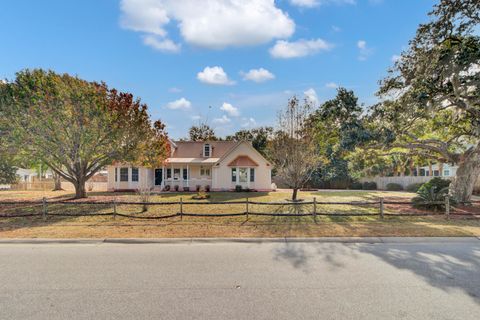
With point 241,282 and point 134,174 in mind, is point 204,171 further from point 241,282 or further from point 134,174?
point 241,282

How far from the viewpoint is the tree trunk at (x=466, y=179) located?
15.7 metres

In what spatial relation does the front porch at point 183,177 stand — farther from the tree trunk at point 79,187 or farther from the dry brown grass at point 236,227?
the dry brown grass at point 236,227

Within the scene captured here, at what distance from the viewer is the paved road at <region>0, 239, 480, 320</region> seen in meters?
4.09

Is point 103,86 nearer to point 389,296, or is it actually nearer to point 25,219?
point 25,219

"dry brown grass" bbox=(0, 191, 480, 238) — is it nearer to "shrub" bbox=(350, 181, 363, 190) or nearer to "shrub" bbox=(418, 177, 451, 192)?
"shrub" bbox=(418, 177, 451, 192)

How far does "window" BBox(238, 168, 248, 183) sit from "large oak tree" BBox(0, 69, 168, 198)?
37.7ft

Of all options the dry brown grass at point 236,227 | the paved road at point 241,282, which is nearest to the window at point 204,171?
the dry brown grass at point 236,227

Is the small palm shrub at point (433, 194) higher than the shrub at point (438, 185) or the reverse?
the reverse

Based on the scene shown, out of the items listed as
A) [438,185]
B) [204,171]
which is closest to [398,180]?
[438,185]

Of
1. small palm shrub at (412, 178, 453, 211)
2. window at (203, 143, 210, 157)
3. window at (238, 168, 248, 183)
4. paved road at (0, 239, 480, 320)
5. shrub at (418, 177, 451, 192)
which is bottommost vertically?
paved road at (0, 239, 480, 320)

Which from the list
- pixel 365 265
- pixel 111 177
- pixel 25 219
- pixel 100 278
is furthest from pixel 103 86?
pixel 365 265

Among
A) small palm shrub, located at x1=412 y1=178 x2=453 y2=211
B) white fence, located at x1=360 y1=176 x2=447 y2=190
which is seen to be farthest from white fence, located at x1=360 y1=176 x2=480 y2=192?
small palm shrub, located at x1=412 y1=178 x2=453 y2=211

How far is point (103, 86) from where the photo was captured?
18.7 meters

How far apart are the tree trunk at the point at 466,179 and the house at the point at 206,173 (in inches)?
620
